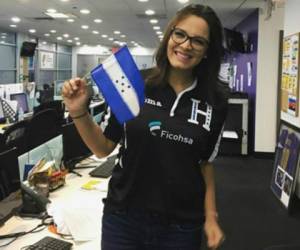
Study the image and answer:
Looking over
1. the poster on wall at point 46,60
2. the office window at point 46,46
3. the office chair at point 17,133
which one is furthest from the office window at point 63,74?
the office chair at point 17,133

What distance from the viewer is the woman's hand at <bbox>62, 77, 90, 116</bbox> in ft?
3.48

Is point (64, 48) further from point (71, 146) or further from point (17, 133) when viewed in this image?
point (71, 146)

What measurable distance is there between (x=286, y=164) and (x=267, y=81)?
8.55 ft

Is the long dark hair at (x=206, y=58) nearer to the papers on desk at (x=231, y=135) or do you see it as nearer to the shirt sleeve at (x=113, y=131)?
the shirt sleeve at (x=113, y=131)

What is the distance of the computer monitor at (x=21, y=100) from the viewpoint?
5907 mm

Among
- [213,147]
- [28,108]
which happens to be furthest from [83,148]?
[28,108]

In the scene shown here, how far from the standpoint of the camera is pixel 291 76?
4.62 metres

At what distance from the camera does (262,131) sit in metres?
6.80

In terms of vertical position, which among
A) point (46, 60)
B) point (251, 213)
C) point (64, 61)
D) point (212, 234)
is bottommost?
point (251, 213)

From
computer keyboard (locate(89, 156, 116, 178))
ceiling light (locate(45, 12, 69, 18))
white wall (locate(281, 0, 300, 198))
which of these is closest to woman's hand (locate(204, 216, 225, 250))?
computer keyboard (locate(89, 156, 116, 178))

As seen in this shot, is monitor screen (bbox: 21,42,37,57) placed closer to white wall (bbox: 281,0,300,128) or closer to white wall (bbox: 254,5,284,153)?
white wall (bbox: 254,5,284,153)

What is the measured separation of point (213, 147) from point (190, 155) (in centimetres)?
13

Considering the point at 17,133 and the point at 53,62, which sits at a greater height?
the point at 53,62

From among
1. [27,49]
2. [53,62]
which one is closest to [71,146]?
[27,49]
